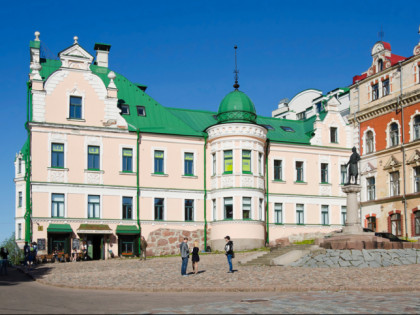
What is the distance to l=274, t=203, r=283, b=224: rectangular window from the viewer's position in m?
49.2

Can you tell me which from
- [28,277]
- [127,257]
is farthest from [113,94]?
[28,277]

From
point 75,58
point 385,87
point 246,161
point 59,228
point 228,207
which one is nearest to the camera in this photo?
point 59,228

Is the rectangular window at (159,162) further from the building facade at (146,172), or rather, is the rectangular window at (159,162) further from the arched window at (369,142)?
the arched window at (369,142)

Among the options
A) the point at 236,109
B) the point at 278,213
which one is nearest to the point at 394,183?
the point at 278,213

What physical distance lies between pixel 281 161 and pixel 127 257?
1537 centimetres

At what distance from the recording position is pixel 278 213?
49.4 m

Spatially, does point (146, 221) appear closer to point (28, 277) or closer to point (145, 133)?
point (145, 133)

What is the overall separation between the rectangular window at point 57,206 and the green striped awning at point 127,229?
13.7 ft

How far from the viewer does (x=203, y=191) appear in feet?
156

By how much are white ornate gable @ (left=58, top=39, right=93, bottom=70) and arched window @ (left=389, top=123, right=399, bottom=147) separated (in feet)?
78.9

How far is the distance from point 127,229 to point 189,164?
745cm

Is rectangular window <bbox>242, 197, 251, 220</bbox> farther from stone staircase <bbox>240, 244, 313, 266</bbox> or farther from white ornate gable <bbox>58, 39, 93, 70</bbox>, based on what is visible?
white ornate gable <bbox>58, 39, 93, 70</bbox>

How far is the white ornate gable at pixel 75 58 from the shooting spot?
146ft

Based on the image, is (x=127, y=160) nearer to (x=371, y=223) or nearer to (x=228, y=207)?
(x=228, y=207)
